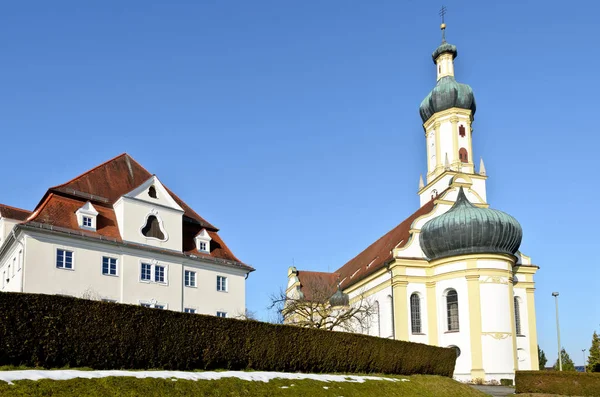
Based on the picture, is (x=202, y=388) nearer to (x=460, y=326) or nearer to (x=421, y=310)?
(x=460, y=326)

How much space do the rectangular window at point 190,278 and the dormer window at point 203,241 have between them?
1.90 m

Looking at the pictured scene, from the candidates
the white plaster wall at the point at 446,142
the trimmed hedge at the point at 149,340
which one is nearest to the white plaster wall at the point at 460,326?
the white plaster wall at the point at 446,142

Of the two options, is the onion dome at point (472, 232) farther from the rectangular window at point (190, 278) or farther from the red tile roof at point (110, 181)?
the rectangular window at point (190, 278)

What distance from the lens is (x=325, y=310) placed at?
159 ft

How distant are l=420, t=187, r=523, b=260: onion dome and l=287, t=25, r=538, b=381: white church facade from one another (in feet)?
0.25

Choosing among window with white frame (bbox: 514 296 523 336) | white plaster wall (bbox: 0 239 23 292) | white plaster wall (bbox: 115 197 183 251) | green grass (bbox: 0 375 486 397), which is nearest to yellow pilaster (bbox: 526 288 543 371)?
window with white frame (bbox: 514 296 523 336)

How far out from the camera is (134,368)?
62.8 feet

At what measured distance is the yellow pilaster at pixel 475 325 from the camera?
157 feet

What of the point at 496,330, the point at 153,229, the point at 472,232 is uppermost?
the point at 472,232

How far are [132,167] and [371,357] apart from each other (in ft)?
69.2

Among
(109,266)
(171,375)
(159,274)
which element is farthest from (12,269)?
(171,375)

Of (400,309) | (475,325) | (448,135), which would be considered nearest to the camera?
(475,325)

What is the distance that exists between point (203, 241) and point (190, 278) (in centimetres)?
292

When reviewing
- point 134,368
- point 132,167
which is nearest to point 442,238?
point 132,167
